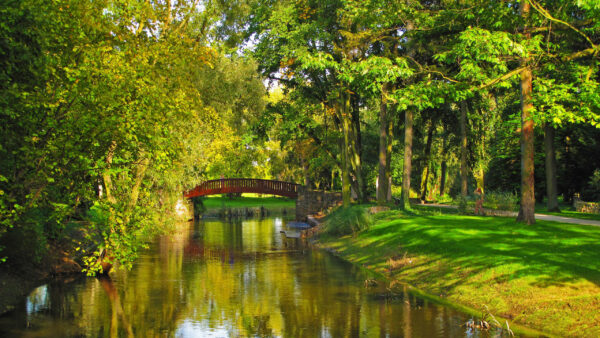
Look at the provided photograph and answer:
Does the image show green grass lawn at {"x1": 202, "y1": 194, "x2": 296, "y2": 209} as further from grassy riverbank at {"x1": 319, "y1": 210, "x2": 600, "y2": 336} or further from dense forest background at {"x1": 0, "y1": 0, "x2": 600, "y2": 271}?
grassy riverbank at {"x1": 319, "y1": 210, "x2": 600, "y2": 336}

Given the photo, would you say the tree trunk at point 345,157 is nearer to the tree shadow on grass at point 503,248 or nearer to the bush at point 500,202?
the bush at point 500,202

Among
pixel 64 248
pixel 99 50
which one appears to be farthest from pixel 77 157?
pixel 64 248

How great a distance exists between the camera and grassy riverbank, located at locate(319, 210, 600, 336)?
47.4 ft

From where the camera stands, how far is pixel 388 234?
28.4 m

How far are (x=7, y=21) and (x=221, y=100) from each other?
24.3 meters

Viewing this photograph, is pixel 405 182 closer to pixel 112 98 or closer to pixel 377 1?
pixel 377 1

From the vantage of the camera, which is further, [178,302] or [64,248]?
[64,248]

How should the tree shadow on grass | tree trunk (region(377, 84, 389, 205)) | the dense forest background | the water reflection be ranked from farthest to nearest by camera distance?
tree trunk (region(377, 84, 389, 205)) < the tree shadow on grass < the water reflection < the dense forest background

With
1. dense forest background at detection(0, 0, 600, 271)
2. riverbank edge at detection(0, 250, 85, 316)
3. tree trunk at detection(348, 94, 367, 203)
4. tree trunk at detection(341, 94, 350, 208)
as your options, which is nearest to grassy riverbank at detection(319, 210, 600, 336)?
dense forest background at detection(0, 0, 600, 271)

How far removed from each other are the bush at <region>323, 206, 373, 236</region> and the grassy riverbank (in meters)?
3.17

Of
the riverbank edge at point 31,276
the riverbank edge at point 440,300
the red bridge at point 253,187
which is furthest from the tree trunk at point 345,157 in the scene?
the riverbank edge at point 31,276

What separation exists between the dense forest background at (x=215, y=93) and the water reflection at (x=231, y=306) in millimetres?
1956

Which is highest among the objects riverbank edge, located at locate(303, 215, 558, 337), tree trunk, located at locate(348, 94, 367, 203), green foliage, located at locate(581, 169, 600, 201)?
tree trunk, located at locate(348, 94, 367, 203)

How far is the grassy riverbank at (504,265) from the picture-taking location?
14461 mm
